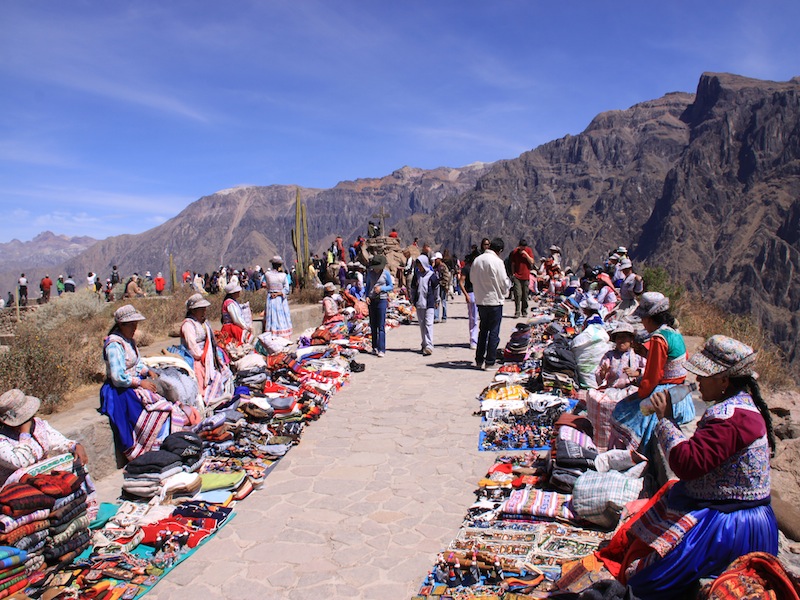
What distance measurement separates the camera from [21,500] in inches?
144

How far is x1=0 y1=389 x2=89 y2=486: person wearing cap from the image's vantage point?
3.94 metres

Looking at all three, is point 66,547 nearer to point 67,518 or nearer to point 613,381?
point 67,518

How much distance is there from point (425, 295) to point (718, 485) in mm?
7488

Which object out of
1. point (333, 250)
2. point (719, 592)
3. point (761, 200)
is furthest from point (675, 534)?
point (761, 200)

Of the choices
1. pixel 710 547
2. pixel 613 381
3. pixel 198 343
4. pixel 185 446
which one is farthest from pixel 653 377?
pixel 198 343

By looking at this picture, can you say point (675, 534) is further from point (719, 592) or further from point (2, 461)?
point (2, 461)

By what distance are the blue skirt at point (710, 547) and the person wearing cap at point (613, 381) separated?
96.4 inches

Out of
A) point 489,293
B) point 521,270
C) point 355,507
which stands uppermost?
point 521,270

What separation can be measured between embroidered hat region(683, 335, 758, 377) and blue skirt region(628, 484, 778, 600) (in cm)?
62

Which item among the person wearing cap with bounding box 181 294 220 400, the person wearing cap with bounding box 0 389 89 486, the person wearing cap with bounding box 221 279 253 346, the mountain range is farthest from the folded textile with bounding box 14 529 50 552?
the mountain range

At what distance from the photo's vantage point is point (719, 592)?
2.38m

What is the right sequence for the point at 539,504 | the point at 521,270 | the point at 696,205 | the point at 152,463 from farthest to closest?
the point at 696,205
the point at 521,270
the point at 152,463
the point at 539,504

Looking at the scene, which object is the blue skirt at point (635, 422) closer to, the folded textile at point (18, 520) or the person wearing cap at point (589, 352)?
the person wearing cap at point (589, 352)

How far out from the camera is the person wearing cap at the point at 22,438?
155 inches
